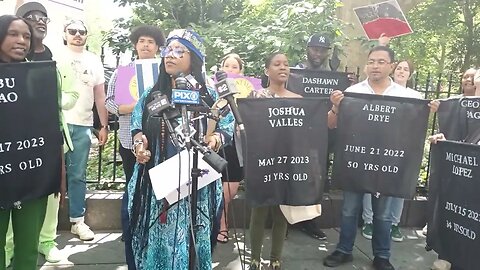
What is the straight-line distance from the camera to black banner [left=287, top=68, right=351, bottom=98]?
196 inches

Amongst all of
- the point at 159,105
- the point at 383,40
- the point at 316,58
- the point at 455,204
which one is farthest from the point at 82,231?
the point at 383,40

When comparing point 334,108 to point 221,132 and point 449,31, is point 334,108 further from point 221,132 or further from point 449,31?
point 449,31

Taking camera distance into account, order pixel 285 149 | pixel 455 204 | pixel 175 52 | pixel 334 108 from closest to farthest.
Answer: pixel 175 52
pixel 455 204
pixel 285 149
pixel 334 108

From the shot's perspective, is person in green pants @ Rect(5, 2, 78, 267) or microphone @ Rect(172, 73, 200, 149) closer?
microphone @ Rect(172, 73, 200, 149)

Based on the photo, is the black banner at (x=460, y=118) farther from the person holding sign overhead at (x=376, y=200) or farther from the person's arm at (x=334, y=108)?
the person's arm at (x=334, y=108)

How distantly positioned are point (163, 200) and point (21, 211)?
2.88 ft

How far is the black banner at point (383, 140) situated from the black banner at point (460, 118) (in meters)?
0.40

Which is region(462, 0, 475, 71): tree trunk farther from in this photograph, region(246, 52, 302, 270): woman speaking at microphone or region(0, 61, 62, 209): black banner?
region(0, 61, 62, 209): black banner

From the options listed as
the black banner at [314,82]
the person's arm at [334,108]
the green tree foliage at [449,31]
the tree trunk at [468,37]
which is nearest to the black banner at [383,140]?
the person's arm at [334,108]

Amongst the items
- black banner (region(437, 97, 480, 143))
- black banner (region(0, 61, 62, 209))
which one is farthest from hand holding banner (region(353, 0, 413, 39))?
black banner (region(0, 61, 62, 209))

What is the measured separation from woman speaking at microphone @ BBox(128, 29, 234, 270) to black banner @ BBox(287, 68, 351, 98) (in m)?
1.94

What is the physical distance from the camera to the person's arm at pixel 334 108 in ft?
13.8

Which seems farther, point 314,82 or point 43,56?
point 314,82

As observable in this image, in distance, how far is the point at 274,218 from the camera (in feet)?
13.3
